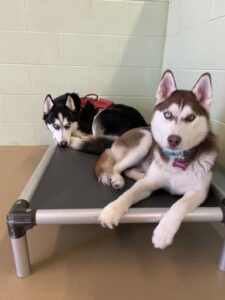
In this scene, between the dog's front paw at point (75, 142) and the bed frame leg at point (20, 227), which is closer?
the bed frame leg at point (20, 227)

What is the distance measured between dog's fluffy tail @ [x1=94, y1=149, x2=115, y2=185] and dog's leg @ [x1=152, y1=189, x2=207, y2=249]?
0.43 m

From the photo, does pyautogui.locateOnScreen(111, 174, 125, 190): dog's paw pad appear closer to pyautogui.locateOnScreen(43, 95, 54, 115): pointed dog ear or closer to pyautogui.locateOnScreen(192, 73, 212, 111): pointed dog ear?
pyautogui.locateOnScreen(192, 73, 212, 111): pointed dog ear

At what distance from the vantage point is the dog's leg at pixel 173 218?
37.4 inches

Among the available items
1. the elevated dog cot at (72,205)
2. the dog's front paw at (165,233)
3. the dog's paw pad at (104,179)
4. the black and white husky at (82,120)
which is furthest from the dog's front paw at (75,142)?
the dog's front paw at (165,233)

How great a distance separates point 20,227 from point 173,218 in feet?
2.12

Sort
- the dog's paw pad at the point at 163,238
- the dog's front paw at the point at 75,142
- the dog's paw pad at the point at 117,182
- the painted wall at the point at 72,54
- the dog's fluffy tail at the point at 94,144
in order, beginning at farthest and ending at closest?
1. the painted wall at the point at 72,54
2. the dog's front paw at the point at 75,142
3. the dog's fluffy tail at the point at 94,144
4. the dog's paw pad at the point at 117,182
5. the dog's paw pad at the point at 163,238

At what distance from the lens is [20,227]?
1.05m

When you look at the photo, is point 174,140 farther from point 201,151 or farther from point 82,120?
point 82,120

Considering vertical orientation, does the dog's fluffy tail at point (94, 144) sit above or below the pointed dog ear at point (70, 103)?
below

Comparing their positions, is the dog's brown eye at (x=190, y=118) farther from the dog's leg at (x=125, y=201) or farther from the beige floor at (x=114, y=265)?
the beige floor at (x=114, y=265)

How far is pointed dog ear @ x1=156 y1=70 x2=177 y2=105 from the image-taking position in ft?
3.77

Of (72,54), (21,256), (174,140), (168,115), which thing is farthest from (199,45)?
(21,256)

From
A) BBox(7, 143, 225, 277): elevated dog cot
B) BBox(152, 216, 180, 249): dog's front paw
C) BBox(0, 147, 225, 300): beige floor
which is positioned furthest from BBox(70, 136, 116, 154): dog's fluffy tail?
BBox(152, 216, 180, 249): dog's front paw

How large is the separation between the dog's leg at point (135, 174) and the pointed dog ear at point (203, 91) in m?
0.52
